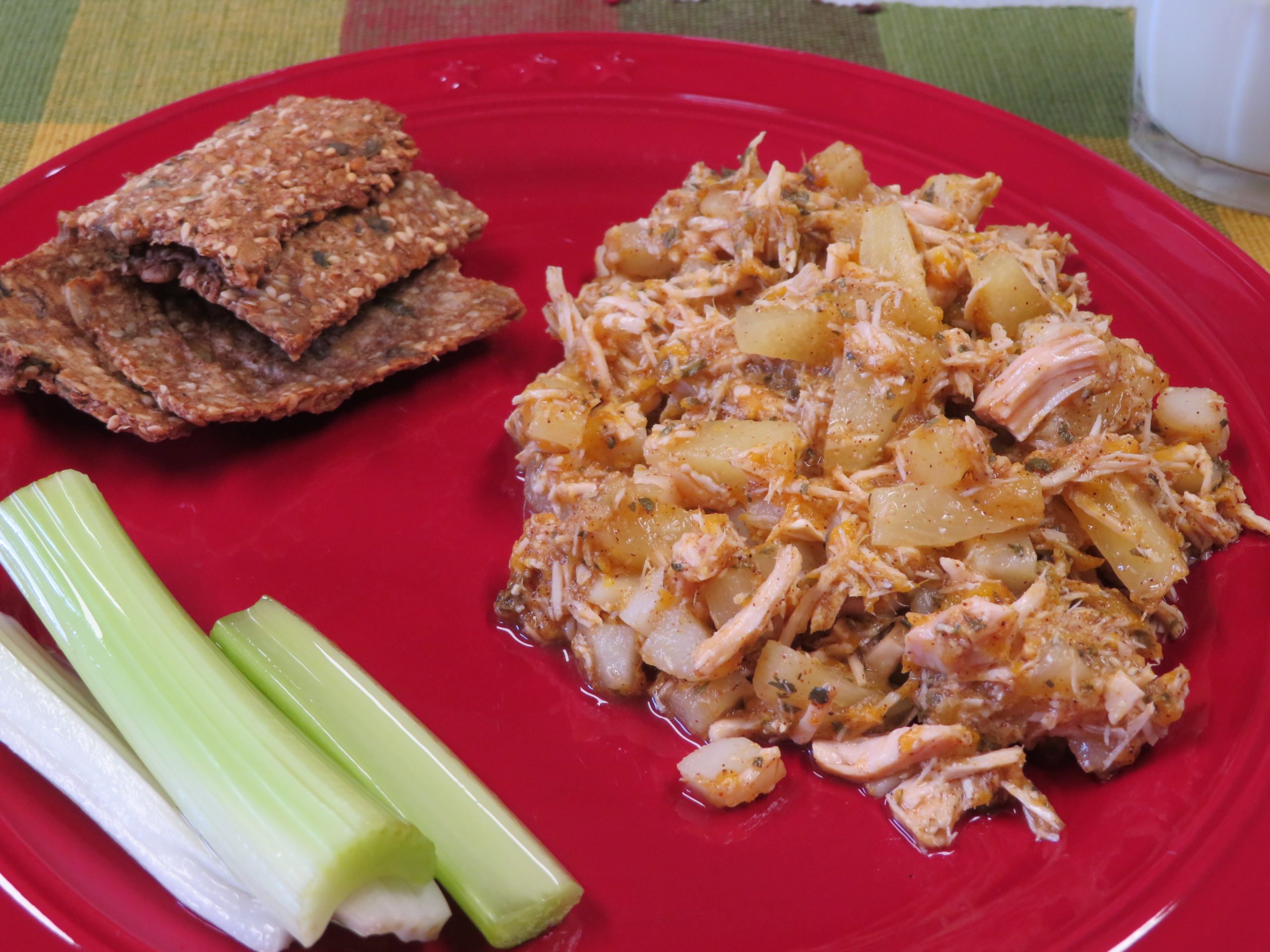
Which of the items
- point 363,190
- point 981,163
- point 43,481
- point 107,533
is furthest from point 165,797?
point 981,163

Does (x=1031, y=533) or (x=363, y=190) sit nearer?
(x=1031, y=533)

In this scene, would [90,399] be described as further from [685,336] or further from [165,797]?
[685,336]

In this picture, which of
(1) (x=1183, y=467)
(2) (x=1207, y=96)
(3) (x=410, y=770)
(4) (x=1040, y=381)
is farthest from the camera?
(2) (x=1207, y=96)

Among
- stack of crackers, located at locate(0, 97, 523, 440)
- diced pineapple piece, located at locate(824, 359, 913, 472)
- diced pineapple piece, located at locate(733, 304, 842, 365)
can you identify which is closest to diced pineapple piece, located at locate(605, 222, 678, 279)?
stack of crackers, located at locate(0, 97, 523, 440)

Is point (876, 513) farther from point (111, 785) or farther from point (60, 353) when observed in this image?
point (60, 353)

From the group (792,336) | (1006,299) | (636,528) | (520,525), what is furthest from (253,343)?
(1006,299)

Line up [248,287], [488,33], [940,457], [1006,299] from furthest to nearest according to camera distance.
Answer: [488,33], [248,287], [1006,299], [940,457]

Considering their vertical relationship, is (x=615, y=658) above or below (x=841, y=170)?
below
